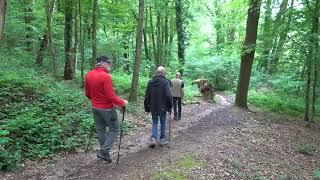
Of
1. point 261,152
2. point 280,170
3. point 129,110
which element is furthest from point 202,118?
point 280,170

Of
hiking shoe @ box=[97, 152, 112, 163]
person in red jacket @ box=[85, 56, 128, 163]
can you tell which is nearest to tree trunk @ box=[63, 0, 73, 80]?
person in red jacket @ box=[85, 56, 128, 163]

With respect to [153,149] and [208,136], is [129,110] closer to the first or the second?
[208,136]

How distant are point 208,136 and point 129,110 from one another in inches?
151

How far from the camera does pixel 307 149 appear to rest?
39.7 feet

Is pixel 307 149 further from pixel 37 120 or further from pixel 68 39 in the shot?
pixel 68 39

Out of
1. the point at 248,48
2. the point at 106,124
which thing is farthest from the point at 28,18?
the point at 106,124

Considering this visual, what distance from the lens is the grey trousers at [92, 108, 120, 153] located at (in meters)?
7.59

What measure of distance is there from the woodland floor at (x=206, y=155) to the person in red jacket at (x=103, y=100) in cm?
58

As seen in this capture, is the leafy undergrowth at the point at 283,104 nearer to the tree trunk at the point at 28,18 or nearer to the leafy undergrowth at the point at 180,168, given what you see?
the leafy undergrowth at the point at 180,168

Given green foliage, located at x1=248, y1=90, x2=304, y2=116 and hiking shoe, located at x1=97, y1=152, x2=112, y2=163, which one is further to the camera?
green foliage, located at x1=248, y1=90, x2=304, y2=116

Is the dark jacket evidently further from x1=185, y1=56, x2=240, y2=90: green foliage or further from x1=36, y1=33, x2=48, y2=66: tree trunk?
x1=185, y1=56, x2=240, y2=90: green foliage

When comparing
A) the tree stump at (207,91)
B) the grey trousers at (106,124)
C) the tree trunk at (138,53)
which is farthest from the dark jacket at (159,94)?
the tree stump at (207,91)

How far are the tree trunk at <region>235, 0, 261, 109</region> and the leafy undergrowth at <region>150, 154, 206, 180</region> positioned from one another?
9.80m

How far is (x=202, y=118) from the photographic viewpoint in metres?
14.7
